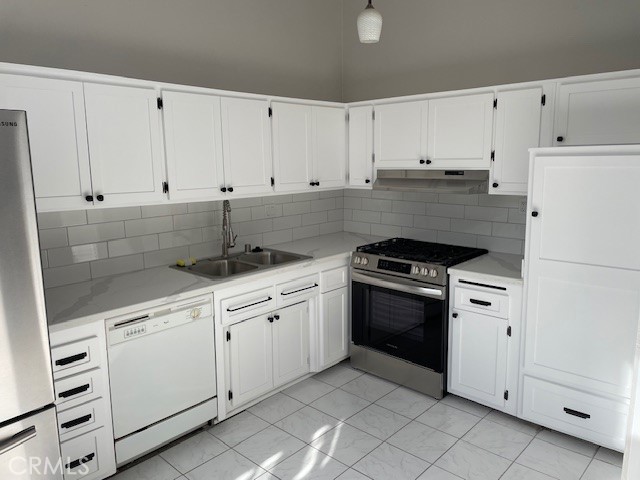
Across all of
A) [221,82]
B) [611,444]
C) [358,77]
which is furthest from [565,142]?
[221,82]

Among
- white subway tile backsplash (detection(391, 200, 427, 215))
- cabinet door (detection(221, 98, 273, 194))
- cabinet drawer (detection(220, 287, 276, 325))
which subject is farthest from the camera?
white subway tile backsplash (detection(391, 200, 427, 215))

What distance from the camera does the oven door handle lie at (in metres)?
3.35

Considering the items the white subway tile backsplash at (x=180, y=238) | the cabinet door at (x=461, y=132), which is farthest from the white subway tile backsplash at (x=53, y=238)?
the cabinet door at (x=461, y=132)

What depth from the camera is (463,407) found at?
3.36m

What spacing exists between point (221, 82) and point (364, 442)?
2778mm

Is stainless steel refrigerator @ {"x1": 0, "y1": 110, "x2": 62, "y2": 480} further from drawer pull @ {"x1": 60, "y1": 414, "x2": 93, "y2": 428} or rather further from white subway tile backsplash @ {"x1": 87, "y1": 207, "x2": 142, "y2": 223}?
white subway tile backsplash @ {"x1": 87, "y1": 207, "x2": 142, "y2": 223}

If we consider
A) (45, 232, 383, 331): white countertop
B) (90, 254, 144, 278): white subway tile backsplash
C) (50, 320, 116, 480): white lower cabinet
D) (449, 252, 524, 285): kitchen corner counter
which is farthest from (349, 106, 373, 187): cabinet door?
(50, 320, 116, 480): white lower cabinet

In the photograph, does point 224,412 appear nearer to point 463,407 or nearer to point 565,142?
point 463,407

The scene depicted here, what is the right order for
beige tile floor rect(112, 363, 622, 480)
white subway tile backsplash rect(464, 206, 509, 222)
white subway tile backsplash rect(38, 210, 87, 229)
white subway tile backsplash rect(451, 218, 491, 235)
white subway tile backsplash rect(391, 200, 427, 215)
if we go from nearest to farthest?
beige tile floor rect(112, 363, 622, 480) < white subway tile backsplash rect(38, 210, 87, 229) < white subway tile backsplash rect(464, 206, 509, 222) < white subway tile backsplash rect(451, 218, 491, 235) < white subway tile backsplash rect(391, 200, 427, 215)

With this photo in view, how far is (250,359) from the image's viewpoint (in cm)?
322

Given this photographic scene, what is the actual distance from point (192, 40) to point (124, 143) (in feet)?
3.81

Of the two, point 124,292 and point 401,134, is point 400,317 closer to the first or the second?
point 401,134

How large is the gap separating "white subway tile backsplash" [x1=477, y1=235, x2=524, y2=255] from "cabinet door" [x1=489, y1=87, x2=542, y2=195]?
0.51 meters

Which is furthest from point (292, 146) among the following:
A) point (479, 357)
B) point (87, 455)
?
point (87, 455)
